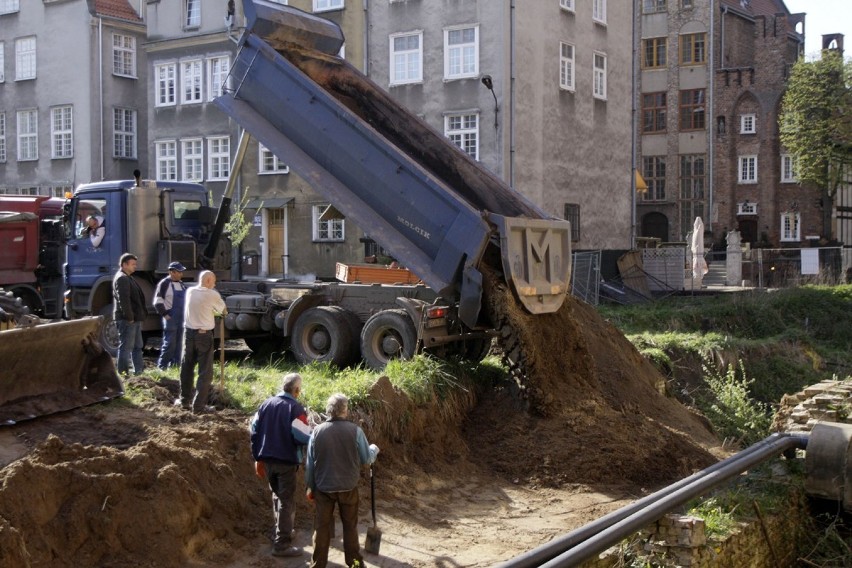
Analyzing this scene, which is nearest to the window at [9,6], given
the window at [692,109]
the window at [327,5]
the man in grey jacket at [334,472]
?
the window at [327,5]

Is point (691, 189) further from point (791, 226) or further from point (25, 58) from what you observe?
point (25, 58)

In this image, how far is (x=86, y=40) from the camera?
130ft

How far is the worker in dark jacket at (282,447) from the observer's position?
8.41 metres

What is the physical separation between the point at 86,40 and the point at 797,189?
33.8 m

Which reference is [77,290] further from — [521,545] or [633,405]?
[521,545]

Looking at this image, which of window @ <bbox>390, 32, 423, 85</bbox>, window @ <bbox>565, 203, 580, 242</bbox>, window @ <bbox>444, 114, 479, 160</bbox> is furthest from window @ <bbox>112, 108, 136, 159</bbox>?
window @ <bbox>565, 203, 580, 242</bbox>

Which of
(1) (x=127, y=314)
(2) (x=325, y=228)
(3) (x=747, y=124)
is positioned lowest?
(1) (x=127, y=314)

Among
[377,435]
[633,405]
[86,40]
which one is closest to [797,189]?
[86,40]

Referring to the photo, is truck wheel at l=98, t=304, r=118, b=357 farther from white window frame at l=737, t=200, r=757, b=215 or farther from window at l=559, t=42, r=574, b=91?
white window frame at l=737, t=200, r=757, b=215

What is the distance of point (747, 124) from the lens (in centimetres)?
5256

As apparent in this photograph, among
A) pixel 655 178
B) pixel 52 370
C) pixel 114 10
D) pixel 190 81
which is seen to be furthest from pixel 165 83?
pixel 52 370

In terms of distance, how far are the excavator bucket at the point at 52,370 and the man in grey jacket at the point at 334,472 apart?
10.1 ft

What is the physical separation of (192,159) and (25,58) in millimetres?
9668

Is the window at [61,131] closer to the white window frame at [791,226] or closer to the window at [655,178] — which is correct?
the window at [655,178]
